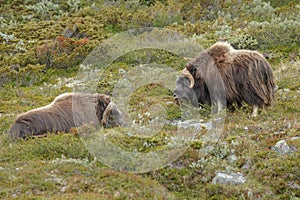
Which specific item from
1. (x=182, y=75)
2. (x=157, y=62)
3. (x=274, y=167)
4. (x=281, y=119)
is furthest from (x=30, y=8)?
(x=274, y=167)

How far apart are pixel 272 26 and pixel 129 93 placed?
4540 mm

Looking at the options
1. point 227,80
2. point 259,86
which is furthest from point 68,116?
point 259,86

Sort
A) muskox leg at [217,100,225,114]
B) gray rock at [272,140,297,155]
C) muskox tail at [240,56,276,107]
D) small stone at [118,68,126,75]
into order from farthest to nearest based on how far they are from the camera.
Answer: small stone at [118,68,126,75] < muskox leg at [217,100,225,114] < muskox tail at [240,56,276,107] < gray rock at [272,140,297,155]

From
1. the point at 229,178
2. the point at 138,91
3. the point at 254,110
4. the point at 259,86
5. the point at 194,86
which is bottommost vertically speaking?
the point at 138,91

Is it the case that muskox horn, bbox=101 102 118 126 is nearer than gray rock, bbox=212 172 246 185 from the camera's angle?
No

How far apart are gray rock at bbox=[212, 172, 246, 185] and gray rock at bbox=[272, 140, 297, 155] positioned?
0.70 m

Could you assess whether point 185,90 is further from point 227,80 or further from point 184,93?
point 227,80

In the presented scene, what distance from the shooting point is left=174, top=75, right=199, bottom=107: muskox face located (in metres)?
9.20

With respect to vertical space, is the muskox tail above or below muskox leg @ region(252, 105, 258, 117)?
above

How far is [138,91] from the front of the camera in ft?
34.7

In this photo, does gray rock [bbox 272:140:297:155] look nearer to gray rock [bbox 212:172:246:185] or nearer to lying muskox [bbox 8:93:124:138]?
gray rock [bbox 212:172:246:185]

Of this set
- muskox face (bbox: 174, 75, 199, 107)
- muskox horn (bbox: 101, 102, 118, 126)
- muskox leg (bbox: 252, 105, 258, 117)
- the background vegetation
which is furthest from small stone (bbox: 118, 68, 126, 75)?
muskox leg (bbox: 252, 105, 258, 117)

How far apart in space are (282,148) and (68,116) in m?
3.24

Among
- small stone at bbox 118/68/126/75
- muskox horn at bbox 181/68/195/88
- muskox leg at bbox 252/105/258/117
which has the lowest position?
small stone at bbox 118/68/126/75
